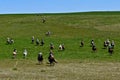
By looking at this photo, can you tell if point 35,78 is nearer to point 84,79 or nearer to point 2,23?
point 84,79

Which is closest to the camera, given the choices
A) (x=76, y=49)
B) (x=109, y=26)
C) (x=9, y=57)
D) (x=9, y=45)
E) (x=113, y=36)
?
(x=9, y=57)

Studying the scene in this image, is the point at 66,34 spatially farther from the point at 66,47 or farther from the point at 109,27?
the point at 66,47

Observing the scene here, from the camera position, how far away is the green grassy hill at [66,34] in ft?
216

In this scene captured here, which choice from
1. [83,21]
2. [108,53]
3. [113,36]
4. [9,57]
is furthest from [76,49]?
[83,21]

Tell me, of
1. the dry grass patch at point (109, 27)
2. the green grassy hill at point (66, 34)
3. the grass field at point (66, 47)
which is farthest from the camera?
the dry grass patch at point (109, 27)

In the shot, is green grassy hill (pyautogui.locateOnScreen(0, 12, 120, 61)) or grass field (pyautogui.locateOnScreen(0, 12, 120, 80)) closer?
grass field (pyautogui.locateOnScreen(0, 12, 120, 80))

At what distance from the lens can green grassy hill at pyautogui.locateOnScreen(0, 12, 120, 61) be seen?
65750mm

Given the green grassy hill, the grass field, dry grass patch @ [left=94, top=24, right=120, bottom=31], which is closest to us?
the grass field

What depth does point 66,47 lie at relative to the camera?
73.6 meters

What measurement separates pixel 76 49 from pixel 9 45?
13136mm

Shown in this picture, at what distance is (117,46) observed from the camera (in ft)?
247

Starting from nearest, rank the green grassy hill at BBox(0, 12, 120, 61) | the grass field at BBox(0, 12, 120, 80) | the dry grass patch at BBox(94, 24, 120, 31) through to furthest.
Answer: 1. the grass field at BBox(0, 12, 120, 80)
2. the green grassy hill at BBox(0, 12, 120, 61)
3. the dry grass patch at BBox(94, 24, 120, 31)

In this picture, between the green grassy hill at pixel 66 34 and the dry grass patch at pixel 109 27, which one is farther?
the dry grass patch at pixel 109 27

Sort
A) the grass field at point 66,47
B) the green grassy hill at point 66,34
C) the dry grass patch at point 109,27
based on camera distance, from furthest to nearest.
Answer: the dry grass patch at point 109,27 → the green grassy hill at point 66,34 → the grass field at point 66,47
